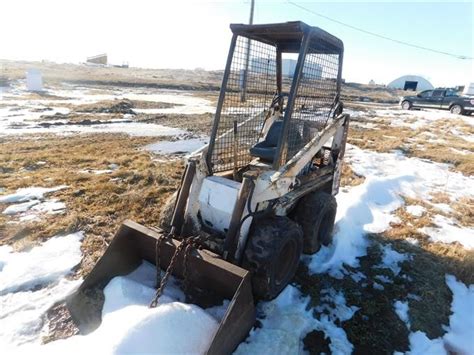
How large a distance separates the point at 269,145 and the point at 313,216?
976 mm

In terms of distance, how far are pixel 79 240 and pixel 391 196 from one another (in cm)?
516

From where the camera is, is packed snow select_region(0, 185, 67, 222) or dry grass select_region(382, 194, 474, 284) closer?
dry grass select_region(382, 194, 474, 284)

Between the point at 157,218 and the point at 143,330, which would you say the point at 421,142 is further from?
the point at 143,330

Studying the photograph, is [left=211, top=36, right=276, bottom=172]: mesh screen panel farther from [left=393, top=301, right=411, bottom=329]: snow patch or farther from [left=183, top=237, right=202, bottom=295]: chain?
[left=393, top=301, right=411, bottom=329]: snow patch

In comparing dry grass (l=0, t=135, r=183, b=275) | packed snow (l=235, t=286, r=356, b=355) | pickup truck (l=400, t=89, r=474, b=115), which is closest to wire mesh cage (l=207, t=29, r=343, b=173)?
packed snow (l=235, t=286, r=356, b=355)

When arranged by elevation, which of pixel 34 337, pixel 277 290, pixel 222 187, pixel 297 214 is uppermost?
pixel 222 187

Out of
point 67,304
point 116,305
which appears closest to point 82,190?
point 67,304

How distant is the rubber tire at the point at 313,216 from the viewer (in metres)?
3.87

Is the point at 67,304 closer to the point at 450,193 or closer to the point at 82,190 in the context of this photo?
the point at 82,190

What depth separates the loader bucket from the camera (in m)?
2.52

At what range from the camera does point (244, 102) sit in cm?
416

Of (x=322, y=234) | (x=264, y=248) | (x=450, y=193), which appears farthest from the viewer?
(x=450, y=193)

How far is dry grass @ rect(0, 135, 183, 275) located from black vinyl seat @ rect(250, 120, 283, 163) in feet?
6.05

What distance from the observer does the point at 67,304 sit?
9.74 ft
